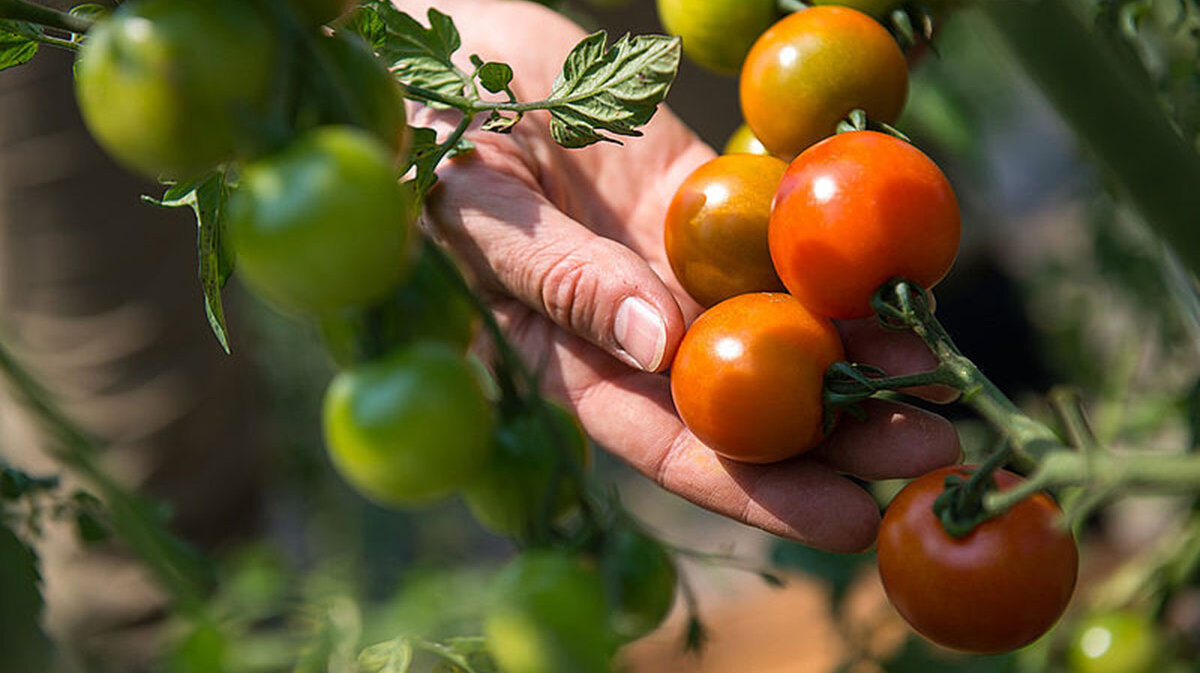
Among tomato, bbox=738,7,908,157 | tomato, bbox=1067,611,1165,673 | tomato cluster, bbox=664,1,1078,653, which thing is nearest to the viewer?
tomato cluster, bbox=664,1,1078,653

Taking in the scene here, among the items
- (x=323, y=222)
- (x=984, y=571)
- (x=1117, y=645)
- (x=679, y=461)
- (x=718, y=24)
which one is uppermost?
(x=323, y=222)

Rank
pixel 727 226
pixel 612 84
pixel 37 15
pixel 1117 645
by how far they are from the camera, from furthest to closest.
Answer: pixel 1117 645
pixel 727 226
pixel 612 84
pixel 37 15

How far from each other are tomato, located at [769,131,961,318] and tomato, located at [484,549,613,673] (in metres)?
0.28

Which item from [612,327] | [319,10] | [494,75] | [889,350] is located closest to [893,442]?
[889,350]

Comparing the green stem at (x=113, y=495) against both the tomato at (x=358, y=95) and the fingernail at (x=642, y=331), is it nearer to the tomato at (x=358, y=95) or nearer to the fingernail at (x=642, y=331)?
the tomato at (x=358, y=95)

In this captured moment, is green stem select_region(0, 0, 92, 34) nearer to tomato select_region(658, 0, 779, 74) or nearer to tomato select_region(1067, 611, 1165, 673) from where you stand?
tomato select_region(658, 0, 779, 74)

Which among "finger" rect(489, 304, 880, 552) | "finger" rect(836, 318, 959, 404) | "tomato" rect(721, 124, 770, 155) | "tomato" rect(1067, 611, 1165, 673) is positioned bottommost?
"tomato" rect(1067, 611, 1165, 673)

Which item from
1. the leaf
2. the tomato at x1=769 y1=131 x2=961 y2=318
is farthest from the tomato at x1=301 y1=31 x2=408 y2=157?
the tomato at x1=769 y1=131 x2=961 y2=318

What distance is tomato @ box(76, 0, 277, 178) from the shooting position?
28 centimetres

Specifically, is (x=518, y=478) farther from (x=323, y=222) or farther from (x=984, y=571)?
(x=984, y=571)

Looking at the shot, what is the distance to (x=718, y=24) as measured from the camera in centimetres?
64

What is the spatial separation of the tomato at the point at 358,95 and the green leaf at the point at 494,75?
14cm

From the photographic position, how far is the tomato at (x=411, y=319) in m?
0.29

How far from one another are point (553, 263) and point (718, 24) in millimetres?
169
